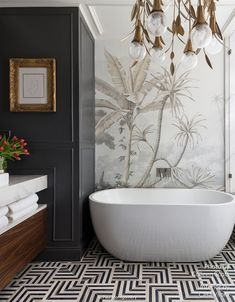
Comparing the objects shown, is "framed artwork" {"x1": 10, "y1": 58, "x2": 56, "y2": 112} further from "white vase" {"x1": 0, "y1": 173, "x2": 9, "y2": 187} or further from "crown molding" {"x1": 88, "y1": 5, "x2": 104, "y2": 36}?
"white vase" {"x1": 0, "y1": 173, "x2": 9, "y2": 187}

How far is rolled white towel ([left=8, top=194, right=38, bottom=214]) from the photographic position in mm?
2177

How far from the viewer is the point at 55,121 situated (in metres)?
2.88

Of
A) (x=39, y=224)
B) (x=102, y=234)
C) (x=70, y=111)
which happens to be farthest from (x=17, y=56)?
(x=102, y=234)

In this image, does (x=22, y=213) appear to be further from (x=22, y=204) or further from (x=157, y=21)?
(x=157, y=21)

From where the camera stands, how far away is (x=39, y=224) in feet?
8.75

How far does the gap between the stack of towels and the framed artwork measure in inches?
33.9

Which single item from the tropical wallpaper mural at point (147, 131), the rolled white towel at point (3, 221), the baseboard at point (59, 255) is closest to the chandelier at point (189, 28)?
the rolled white towel at point (3, 221)

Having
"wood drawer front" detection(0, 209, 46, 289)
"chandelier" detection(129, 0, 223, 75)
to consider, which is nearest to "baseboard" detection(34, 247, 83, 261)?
"wood drawer front" detection(0, 209, 46, 289)

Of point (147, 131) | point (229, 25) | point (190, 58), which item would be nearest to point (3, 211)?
point (190, 58)

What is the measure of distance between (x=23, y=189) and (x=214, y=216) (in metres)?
1.59

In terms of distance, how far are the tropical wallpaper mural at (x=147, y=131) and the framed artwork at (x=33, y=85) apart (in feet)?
2.83

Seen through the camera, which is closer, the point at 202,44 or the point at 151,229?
the point at 202,44

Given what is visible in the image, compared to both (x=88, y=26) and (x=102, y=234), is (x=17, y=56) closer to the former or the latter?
(x=88, y=26)

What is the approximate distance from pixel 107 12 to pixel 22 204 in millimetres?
1984
